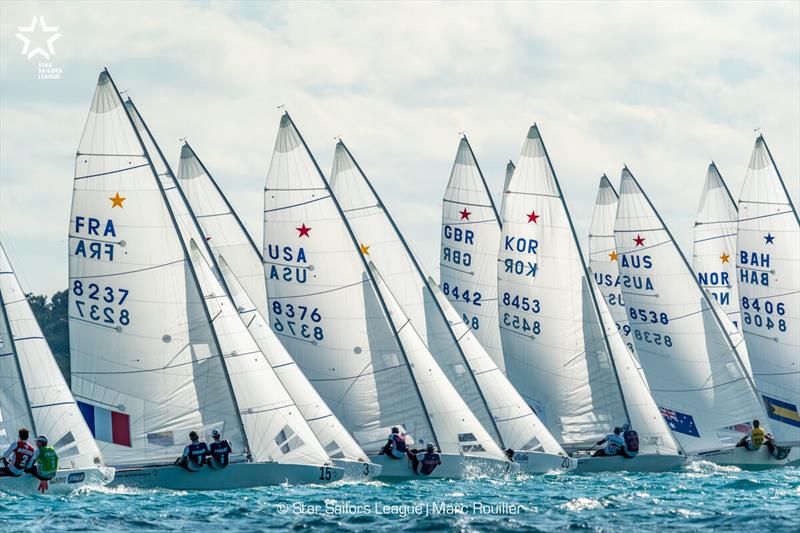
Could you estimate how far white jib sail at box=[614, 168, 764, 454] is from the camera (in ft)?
149

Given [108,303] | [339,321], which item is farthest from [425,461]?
[108,303]

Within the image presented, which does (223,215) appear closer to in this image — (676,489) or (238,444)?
(238,444)

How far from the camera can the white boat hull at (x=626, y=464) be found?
137 feet

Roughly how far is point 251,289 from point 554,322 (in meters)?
9.21

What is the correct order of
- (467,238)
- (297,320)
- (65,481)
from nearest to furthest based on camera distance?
(65,481), (297,320), (467,238)

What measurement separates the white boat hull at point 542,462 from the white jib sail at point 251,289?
5618 mm

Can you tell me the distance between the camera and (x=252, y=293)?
46312 mm

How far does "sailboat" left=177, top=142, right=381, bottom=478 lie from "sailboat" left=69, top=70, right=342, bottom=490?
1.59m

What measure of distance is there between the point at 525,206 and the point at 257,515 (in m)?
21.4

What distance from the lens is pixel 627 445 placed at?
41781mm

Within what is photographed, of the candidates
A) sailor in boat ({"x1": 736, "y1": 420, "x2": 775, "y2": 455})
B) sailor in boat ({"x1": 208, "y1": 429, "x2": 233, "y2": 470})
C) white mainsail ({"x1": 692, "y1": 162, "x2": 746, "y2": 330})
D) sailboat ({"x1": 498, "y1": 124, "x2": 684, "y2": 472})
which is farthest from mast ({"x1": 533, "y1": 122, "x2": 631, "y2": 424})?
sailor in boat ({"x1": 208, "y1": 429, "x2": 233, "y2": 470})

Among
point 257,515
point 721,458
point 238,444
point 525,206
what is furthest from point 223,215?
point 257,515

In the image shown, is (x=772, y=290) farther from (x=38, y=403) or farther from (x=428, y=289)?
(x=38, y=403)

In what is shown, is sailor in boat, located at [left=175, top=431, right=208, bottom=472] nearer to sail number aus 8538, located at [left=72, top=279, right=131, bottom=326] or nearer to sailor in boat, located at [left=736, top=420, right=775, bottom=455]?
sail number aus 8538, located at [left=72, top=279, right=131, bottom=326]
